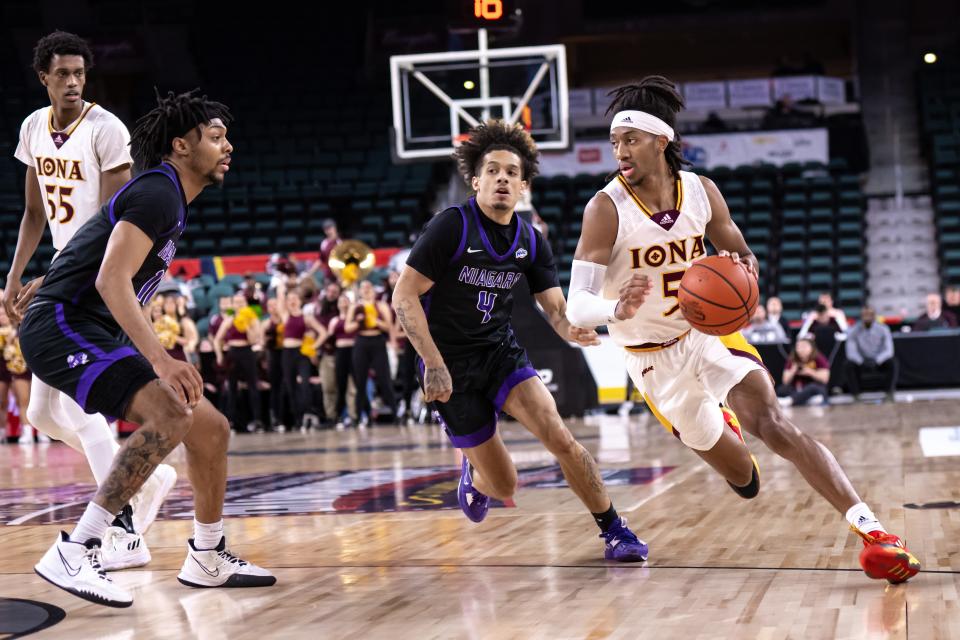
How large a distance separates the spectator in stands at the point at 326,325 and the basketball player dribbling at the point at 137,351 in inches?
394

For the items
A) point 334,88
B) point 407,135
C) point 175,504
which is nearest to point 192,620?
point 175,504

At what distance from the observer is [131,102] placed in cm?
2850

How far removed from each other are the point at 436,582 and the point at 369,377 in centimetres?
Result: 1088

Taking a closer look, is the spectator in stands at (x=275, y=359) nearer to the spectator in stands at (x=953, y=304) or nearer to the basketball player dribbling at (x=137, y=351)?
the spectator in stands at (x=953, y=304)

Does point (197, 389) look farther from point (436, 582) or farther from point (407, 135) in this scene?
point (407, 135)

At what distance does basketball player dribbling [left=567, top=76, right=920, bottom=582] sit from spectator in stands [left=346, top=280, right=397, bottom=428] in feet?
30.0

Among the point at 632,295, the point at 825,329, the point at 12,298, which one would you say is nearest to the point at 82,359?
the point at 12,298

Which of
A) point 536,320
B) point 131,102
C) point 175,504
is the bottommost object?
point 175,504

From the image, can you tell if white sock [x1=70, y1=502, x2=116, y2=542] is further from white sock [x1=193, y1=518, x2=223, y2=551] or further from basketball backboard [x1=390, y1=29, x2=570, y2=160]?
basketball backboard [x1=390, y1=29, x2=570, y2=160]

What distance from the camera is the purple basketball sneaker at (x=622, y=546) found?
462 cm

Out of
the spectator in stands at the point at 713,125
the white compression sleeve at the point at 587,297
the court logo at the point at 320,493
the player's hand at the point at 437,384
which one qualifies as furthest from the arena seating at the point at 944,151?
the player's hand at the point at 437,384

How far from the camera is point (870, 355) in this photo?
15.9 metres

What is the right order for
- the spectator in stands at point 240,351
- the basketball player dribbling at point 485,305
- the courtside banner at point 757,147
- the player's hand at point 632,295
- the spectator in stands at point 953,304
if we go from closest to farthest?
1. the player's hand at point 632,295
2. the basketball player dribbling at point 485,305
3. the spectator in stands at point 240,351
4. the spectator in stands at point 953,304
5. the courtside banner at point 757,147

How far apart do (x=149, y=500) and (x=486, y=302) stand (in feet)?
5.60
